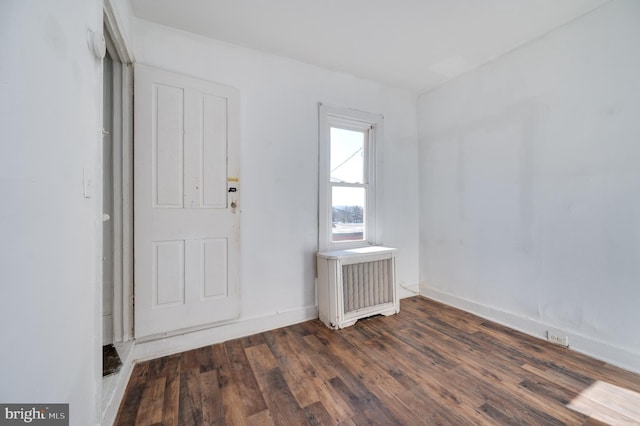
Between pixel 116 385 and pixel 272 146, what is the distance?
2.16 meters

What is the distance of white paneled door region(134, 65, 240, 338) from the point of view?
6.70 feet

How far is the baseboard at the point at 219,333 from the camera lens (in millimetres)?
2066

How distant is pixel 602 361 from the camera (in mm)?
1975

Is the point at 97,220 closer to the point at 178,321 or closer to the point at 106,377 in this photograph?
the point at 106,377

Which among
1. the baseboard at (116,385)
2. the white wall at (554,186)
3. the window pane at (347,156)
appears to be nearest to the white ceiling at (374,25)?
the white wall at (554,186)

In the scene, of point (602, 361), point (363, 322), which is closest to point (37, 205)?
point (363, 322)

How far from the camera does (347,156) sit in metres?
3.21

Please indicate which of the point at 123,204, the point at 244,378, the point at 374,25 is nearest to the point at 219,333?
the point at 244,378

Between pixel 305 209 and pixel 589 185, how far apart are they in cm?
248

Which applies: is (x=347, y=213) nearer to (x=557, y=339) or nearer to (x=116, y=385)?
(x=557, y=339)

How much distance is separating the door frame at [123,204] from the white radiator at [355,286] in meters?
1.68

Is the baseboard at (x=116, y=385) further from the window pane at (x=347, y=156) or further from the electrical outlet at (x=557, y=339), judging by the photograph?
the electrical outlet at (x=557, y=339)

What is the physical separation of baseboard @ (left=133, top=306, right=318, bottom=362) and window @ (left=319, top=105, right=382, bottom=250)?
79cm

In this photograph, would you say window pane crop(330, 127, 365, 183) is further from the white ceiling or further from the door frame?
the door frame
